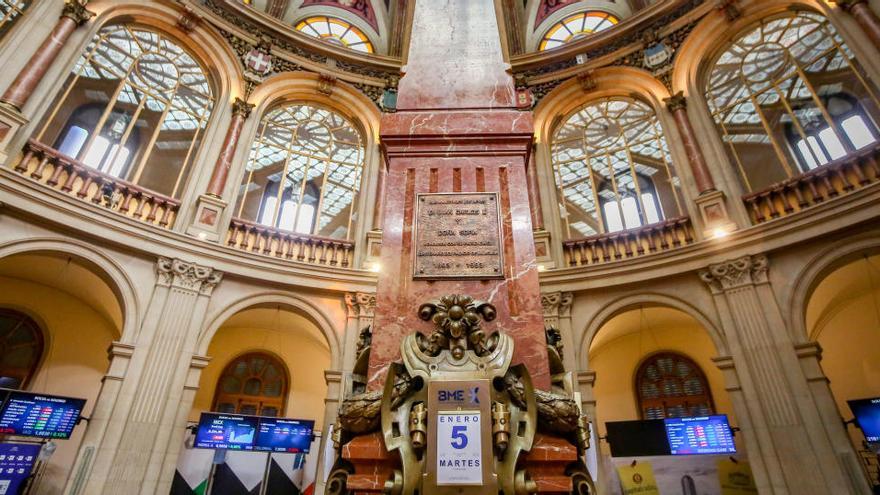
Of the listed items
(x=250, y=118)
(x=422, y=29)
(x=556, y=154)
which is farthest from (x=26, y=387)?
(x=556, y=154)

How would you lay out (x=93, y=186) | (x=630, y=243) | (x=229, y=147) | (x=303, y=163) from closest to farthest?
(x=93, y=186)
(x=630, y=243)
(x=229, y=147)
(x=303, y=163)

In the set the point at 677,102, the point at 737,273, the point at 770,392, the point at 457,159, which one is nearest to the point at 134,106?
the point at 457,159

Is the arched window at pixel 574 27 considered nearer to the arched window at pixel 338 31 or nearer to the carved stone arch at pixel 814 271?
the arched window at pixel 338 31

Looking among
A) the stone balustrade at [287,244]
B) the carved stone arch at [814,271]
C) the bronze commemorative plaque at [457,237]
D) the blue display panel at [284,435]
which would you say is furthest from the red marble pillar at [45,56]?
the carved stone arch at [814,271]

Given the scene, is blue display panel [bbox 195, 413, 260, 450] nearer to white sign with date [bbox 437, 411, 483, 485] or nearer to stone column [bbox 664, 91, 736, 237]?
white sign with date [bbox 437, 411, 483, 485]

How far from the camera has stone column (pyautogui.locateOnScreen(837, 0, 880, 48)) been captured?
26.1ft

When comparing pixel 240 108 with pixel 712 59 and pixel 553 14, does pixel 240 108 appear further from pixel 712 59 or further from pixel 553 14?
pixel 712 59

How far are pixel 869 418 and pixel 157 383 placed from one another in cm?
1079

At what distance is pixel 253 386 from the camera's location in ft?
37.5

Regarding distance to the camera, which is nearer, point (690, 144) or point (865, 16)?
point (865, 16)

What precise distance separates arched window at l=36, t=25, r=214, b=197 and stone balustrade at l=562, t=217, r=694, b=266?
853cm

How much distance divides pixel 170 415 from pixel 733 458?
33.7ft

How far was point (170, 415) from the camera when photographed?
7.34 metres

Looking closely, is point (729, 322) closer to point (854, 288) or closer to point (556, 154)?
point (854, 288)
